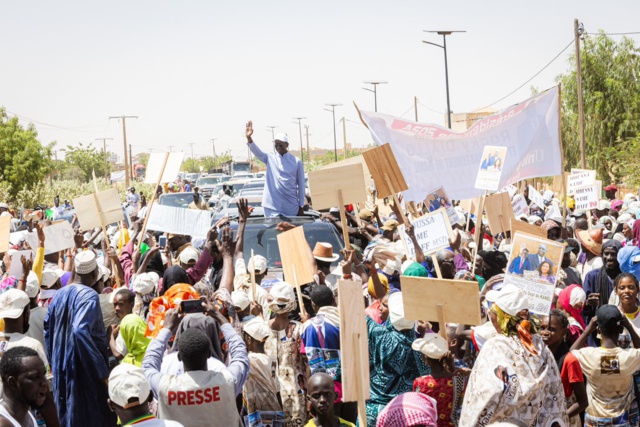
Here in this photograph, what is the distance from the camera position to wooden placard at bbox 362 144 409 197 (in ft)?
27.0

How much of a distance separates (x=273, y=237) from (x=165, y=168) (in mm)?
1621

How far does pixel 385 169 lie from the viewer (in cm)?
833

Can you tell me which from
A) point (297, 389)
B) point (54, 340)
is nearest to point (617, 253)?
point (297, 389)

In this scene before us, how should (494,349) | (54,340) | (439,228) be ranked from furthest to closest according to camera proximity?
(439,228), (54,340), (494,349)

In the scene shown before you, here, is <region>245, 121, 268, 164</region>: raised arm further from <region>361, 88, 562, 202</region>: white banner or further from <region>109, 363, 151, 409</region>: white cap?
<region>109, 363, 151, 409</region>: white cap

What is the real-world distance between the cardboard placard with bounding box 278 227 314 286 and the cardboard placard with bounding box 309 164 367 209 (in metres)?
0.72

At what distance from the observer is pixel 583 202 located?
508 inches

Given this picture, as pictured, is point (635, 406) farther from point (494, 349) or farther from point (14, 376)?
point (14, 376)

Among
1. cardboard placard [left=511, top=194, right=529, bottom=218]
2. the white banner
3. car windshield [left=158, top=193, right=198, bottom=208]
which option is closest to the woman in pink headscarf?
the white banner

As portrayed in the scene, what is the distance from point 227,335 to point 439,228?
3.43 metres

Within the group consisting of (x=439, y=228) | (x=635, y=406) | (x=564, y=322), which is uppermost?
(x=439, y=228)

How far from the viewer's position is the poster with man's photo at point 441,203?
10.6 m

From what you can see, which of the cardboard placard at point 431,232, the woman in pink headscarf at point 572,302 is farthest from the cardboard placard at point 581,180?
the woman in pink headscarf at point 572,302

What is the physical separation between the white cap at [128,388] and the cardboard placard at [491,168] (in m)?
5.18
